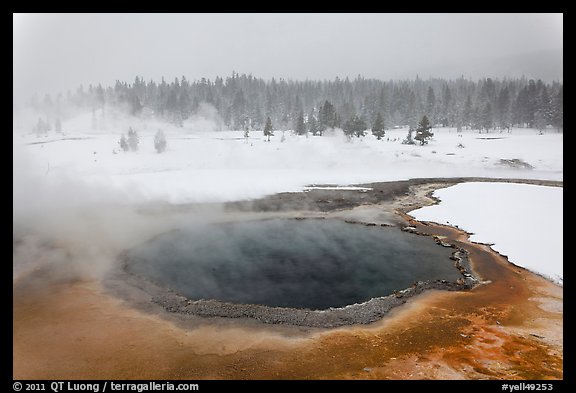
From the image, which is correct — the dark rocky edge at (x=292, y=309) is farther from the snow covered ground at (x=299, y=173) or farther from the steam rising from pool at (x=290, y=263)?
the snow covered ground at (x=299, y=173)

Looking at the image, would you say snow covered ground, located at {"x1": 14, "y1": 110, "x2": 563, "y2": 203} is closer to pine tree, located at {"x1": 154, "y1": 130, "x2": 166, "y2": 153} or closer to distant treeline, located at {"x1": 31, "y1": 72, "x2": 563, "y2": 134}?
pine tree, located at {"x1": 154, "y1": 130, "x2": 166, "y2": 153}

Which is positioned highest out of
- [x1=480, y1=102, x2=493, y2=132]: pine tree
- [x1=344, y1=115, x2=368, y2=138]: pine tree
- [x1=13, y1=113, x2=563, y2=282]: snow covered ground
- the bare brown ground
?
[x1=480, y1=102, x2=493, y2=132]: pine tree

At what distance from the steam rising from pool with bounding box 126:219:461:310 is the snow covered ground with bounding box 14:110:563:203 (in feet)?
34.8

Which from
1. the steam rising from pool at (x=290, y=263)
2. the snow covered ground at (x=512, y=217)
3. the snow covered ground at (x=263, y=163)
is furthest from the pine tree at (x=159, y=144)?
the snow covered ground at (x=512, y=217)

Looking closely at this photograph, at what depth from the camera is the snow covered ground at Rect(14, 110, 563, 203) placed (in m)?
36.1

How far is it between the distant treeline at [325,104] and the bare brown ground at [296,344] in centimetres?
6169

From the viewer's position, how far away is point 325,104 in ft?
247

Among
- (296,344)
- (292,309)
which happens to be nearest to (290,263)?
(292,309)

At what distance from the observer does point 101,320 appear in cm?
1246

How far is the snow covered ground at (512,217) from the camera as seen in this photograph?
1852 cm

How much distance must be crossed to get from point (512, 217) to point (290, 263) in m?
16.5

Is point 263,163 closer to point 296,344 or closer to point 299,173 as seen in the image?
point 299,173

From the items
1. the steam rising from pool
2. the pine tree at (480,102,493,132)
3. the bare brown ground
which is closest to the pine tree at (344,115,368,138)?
the pine tree at (480,102,493,132)
